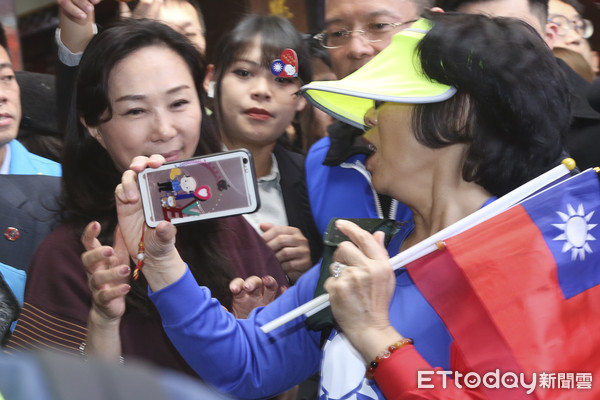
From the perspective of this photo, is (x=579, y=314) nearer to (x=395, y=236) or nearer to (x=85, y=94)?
(x=395, y=236)

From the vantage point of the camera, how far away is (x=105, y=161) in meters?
2.28

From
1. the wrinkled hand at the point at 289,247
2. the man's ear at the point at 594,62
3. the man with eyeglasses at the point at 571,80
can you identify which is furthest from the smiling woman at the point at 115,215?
the man's ear at the point at 594,62

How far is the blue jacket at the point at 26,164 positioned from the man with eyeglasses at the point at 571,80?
4.65ft

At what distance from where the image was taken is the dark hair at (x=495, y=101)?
5.45 ft

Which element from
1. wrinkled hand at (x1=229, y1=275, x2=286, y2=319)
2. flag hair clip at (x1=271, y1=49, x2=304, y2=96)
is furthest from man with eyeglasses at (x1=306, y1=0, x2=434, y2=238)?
wrinkled hand at (x1=229, y1=275, x2=286, y2=319)

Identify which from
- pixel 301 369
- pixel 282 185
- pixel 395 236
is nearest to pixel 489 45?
pixel 395 236

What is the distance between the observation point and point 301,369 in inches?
77.4

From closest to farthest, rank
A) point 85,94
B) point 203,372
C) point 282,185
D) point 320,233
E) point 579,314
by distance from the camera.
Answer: point 579,314
point 203,372
point 85,94
point 320,233
point 282,185

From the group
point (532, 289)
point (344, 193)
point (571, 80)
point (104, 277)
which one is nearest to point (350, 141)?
point (344, 193)

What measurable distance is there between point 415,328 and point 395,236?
0.28m

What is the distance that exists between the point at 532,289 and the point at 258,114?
5.04ft

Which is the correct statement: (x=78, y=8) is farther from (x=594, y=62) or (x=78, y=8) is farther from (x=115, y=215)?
(x=594, y=62)

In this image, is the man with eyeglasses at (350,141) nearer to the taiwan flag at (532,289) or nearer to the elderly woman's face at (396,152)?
the elderly woman's face at (396,152)

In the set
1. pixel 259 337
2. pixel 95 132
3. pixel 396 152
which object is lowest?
pixel 259 337
